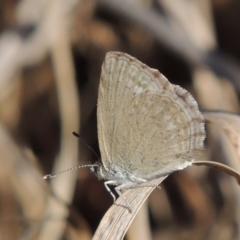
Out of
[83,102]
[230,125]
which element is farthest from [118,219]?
[83,102]

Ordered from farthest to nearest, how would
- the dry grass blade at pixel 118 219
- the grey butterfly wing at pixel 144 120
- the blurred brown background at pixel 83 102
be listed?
1. the blurred brown background at pixel 83 102
2. the grey butterfly wing at pixel 144 120
3. the dry grass blade at pixel 118 219

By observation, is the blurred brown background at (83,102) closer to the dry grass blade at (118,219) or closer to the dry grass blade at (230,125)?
the dry grass blade at (230,125)

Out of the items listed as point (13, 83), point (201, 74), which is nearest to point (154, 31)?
point (201, 74)

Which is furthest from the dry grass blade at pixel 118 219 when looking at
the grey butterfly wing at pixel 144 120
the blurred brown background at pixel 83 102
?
the blurred brown background at pixel 83 102

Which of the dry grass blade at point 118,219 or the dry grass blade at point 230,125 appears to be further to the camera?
the dry grass blade at point 230,125

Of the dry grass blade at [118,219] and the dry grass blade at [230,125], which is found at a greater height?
the dry grass blade at [230,125]

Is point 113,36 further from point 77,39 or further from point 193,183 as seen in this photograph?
point 193,183

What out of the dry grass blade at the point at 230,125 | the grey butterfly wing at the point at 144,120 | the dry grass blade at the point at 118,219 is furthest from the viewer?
the grey butterfly wing at the point at 144,120
